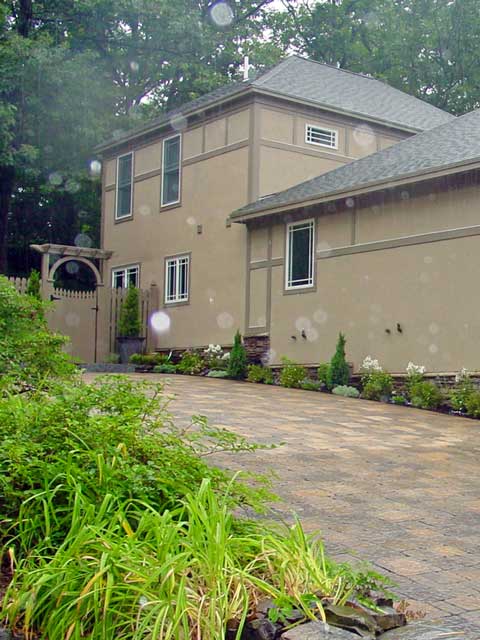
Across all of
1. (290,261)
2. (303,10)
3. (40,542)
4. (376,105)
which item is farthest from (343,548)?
(303,10)

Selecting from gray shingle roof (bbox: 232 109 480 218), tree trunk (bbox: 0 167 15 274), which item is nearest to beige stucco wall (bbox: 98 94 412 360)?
gray shingle roof (bbox: 232 109 480 218)

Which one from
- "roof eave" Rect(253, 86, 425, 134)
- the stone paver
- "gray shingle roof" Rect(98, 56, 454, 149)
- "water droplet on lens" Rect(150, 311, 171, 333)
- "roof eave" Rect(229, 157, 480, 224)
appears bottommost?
the stone paver

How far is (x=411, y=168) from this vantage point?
1362 centimetres

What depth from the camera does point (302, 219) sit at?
52.4 feet

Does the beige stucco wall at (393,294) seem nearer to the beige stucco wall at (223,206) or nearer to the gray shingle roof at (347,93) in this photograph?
the beige stucco wall at (223,206)

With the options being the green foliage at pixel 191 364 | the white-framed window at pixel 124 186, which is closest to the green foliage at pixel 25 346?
the green foliage at pixel 191 364

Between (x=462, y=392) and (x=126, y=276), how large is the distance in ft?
37.4

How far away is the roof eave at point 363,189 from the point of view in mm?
12523


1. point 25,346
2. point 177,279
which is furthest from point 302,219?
point 25,346

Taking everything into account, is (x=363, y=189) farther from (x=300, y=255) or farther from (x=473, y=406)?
(x=473, y=406)

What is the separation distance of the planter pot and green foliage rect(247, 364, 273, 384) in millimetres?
4346

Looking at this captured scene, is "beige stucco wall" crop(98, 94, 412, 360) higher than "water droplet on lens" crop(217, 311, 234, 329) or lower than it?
Answer: higher

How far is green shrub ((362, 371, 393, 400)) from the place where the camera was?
13.2 m

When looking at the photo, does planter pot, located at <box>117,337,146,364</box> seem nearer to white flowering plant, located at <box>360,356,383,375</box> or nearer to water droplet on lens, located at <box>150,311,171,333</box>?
water droplet on lens, located at <box>150,311,171,333</box>
